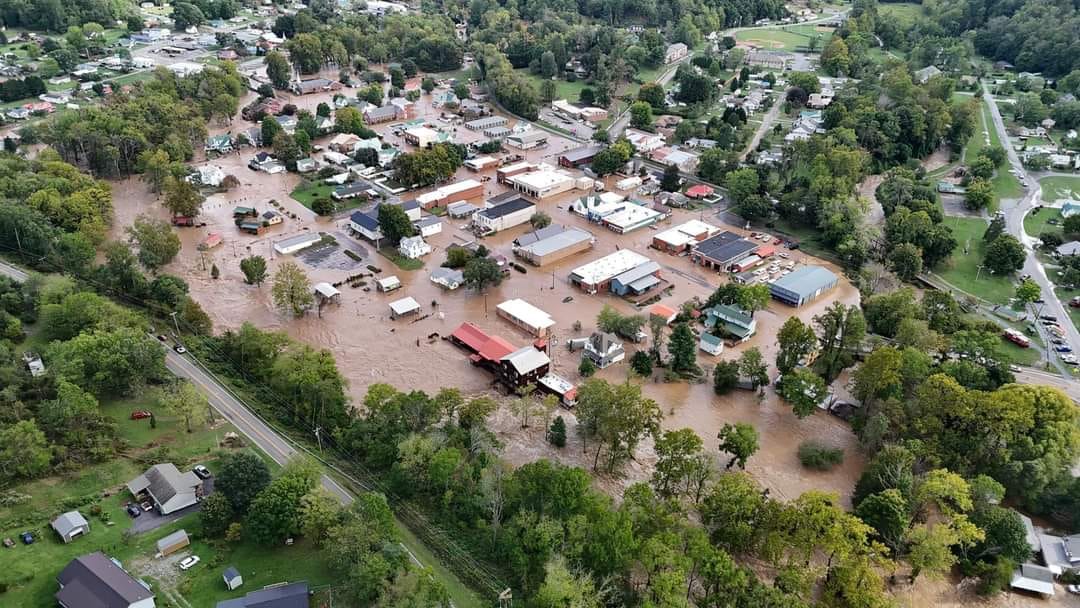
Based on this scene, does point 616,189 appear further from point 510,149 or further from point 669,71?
point 669,71

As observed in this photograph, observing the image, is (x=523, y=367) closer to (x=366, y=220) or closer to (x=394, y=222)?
(x=394, y=222)

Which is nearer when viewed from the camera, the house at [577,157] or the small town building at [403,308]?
the small town building at [403,308]

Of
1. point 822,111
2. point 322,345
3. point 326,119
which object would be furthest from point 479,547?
point 822,111

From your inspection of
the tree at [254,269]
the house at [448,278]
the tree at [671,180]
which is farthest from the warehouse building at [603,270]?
the tree at [254,269]

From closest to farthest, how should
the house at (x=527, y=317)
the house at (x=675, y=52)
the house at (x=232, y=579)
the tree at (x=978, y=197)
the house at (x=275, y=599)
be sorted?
the house at (x=275, y=599), the house at (x=232, y=579), the house at (x=527, y=317), the tree at (x=978, y=197), the house at (x=675, y=52)

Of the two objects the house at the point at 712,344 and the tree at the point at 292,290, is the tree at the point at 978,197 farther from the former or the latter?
the tree at the point at 292,290

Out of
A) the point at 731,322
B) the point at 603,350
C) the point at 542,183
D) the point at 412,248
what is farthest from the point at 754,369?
→ the point at 542,183

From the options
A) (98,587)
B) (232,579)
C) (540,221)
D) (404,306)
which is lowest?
(540,221)
